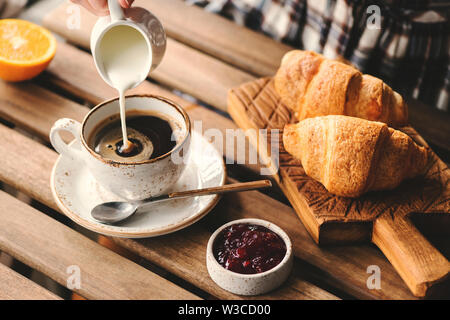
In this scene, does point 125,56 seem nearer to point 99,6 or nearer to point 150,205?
point 99,6

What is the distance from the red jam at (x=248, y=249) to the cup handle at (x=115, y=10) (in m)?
0.55

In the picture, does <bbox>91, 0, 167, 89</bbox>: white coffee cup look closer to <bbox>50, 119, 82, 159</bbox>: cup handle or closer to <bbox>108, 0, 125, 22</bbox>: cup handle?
<bbox>108, 0, 125, 22</bbox>: cup handle

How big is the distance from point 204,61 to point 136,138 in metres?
0.53

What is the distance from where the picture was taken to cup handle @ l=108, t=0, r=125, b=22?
1181 millimetres

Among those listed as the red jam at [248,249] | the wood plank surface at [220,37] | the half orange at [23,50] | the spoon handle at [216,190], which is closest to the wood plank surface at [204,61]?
the wood plank surface at [220,37]

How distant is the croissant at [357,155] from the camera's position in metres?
1.16

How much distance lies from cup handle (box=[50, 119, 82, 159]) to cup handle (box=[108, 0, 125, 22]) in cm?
26

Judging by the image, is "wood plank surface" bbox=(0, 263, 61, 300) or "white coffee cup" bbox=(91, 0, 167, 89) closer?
"wood plank surface" bbox=(0, 263, 61, 300)

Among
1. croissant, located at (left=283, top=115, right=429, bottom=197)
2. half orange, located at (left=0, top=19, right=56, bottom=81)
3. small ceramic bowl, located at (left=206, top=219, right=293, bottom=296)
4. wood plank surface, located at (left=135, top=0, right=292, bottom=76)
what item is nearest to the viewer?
small ceramic bowl, located at (left=206, top=219, right=293, bottom=296)

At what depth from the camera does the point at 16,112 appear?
1.50 metres

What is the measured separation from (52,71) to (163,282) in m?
0.85

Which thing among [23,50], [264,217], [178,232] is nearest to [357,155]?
[264,217]

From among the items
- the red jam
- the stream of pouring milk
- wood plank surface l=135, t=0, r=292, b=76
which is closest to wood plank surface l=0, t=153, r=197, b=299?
the red jam

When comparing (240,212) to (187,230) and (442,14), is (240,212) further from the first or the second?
(442,14)
